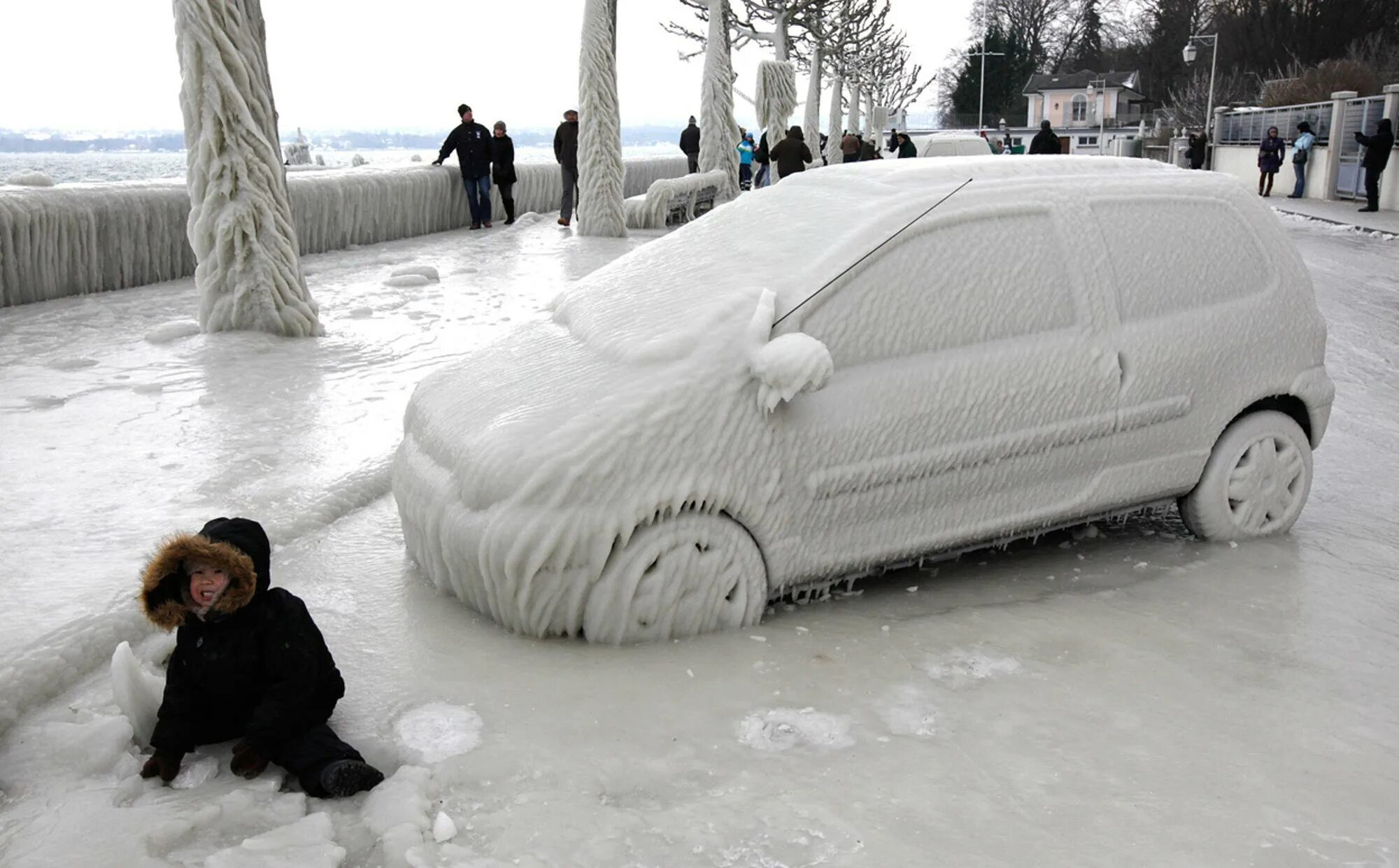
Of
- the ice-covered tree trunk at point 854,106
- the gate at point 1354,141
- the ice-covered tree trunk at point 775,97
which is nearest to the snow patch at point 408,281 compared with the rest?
the ice-covered tree trunk at point 775,97

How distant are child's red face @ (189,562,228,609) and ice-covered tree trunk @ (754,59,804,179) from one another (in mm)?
21830

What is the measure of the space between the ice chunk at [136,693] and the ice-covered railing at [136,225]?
26.9 ft

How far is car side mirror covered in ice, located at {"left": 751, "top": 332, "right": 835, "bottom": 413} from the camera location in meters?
3.23

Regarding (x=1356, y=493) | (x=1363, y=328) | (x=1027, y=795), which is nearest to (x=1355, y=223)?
(x=1363, y=328)

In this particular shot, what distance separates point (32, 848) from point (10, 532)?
2.25 metres

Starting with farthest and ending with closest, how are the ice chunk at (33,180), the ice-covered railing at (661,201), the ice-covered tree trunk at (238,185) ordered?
the ice-covered railing at (661,201)
the ice chunk at (33,180)
the ice-covered tree trunk at (238,185)

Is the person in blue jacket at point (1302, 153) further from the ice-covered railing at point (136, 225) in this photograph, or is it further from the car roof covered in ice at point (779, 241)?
the car roof covered in ice at point (779, 241)

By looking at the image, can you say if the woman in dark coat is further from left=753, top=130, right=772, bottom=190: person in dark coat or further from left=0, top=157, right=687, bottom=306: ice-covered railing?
left=0, top=157, right=687, bottom=306: ice-covered railing

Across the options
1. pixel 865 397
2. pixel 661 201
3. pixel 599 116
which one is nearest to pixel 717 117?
pixel 661 201

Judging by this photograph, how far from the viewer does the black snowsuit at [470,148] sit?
16531 mm

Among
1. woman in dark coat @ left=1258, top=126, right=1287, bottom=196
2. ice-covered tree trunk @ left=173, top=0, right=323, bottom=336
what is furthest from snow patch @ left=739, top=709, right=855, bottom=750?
woman in dark coat @ left=1258, top=126, right=1287, bottom=196

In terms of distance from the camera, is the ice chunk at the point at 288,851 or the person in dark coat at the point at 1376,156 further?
the person in dark coat at the point at 1376,156

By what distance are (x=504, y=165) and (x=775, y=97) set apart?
318 inches

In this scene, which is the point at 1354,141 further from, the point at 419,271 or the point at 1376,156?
the point at 419,271
